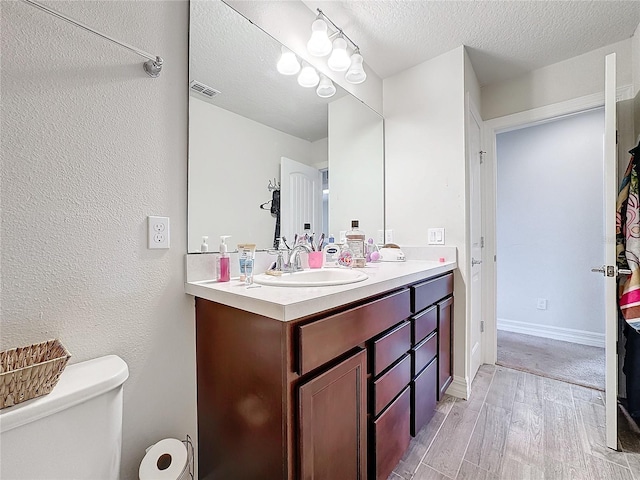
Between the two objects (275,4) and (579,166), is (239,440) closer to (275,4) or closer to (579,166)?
(275,4)

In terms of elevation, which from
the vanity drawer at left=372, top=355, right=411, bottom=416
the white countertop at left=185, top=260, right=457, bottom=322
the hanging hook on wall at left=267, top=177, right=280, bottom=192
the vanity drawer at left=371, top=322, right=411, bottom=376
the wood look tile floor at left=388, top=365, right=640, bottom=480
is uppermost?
the hanging hook on wall at left=267, top=177, right=280, bottom=192

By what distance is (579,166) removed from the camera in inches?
112

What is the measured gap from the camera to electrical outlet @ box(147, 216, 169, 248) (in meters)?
1.01

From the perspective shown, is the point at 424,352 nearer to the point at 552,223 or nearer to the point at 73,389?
the point at 73,389

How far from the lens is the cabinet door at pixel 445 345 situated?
1.70 m

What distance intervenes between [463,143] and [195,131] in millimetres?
1636

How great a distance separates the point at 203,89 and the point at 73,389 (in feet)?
3.61

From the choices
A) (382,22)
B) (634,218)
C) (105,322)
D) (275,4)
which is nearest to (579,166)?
(634,218)

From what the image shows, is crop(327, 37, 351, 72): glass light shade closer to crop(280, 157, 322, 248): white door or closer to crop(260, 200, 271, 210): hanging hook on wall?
crop(280, 157, 322, 248): white door

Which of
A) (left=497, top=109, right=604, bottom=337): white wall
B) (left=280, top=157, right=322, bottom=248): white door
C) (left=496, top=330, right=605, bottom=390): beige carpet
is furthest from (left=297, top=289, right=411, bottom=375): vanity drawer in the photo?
(left=497, top=109, right=604, bottom=337): white wall

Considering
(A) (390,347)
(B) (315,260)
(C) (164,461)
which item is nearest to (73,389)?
(C) (164,461)

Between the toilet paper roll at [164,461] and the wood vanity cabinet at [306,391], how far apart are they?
4.8 inches

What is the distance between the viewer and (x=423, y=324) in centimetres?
149

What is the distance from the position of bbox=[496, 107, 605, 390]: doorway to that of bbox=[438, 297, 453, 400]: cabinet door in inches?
37.8
